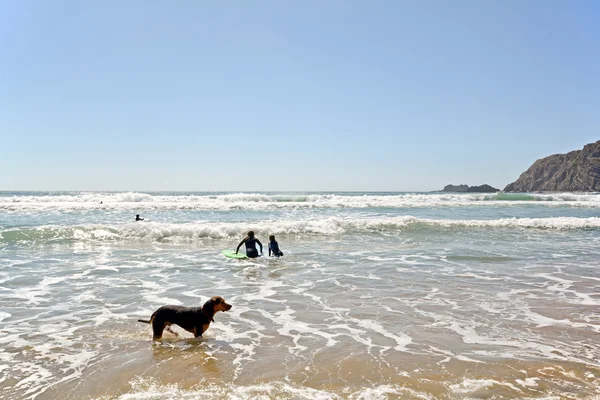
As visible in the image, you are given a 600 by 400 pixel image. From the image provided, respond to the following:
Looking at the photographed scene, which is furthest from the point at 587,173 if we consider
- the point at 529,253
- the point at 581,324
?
the point at 581,324

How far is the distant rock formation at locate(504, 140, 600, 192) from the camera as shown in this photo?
98000mm

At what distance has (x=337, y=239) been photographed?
18.8 metres

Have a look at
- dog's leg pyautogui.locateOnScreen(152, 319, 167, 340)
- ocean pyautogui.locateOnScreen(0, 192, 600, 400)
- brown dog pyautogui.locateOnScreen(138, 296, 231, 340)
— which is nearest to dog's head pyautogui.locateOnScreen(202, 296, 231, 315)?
brown dog pyautogui.locateOnScreen(138, 296, 231, 340)

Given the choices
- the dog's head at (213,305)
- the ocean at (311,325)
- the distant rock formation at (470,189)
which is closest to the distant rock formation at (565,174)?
the distant rock formation at (470,189)

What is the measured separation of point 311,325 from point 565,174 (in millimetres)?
120395

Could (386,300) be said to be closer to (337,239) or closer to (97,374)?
(97,374)

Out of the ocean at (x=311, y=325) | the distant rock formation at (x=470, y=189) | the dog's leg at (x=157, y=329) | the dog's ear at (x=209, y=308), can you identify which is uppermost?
the distant rock formation at (x=470, y=189)

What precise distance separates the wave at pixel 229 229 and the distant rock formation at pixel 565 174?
3424 inches

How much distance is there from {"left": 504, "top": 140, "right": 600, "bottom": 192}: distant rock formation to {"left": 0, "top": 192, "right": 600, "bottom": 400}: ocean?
100 meters

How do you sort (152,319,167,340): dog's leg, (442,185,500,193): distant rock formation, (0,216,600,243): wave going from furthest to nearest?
(442,185,500,193): distant rock formation → (0,216,600,243): wave → (152,319,167,340): dog's leg

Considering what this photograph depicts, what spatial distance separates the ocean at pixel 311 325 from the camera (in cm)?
454

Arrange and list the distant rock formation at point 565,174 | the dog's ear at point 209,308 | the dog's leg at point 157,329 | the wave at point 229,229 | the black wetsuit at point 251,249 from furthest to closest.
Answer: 1. the distant rock formation at point 565,174
2. the wave at point 229,229
3. the black wetsuit at point 251,249
4. the dog's ear at point 209,308
5. the dog's leg at point 157,329

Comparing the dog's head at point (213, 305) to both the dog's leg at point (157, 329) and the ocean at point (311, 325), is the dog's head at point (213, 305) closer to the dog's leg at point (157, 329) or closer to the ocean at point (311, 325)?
the ocean at point (311, 325)

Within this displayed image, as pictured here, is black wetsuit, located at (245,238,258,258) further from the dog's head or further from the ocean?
the dog's head
